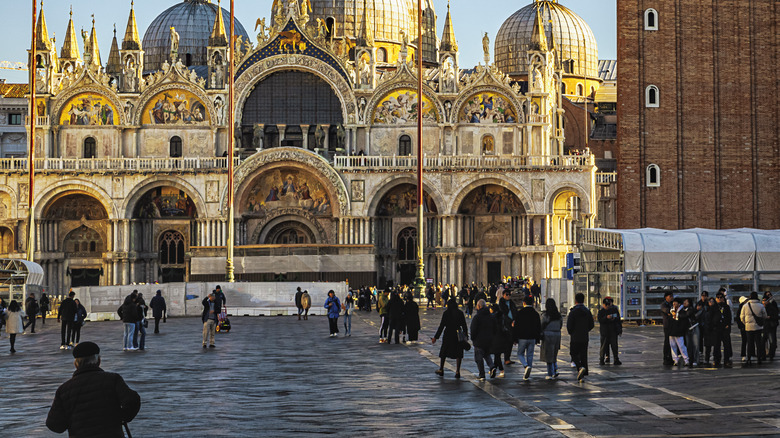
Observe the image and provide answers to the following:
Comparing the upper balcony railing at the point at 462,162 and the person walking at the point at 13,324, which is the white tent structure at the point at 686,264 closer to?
the person walking at the point at 13,324

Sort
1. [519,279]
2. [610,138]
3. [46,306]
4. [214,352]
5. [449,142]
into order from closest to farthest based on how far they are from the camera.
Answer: [214,352] < [46,306] < [519,279] < [449,142] < [610,138]

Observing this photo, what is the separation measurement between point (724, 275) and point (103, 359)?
21018 millimetres

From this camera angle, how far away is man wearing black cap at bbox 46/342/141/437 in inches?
422

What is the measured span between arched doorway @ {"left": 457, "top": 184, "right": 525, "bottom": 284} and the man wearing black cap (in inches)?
2147

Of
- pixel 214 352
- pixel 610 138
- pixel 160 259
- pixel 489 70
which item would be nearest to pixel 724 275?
pixel 214 352

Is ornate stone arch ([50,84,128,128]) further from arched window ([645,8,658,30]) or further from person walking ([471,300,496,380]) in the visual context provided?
person walking ([471,300,496,380])

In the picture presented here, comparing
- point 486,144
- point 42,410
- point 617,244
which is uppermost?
point 486,144

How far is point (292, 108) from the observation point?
67.3 m

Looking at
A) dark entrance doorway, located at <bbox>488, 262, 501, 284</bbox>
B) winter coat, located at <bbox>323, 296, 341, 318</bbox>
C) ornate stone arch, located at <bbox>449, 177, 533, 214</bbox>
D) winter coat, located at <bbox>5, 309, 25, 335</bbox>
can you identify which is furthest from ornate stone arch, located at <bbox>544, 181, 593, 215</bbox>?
winter coat, located at <bbox>5, 309, 25, 335</bbox>

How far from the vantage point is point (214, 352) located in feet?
94.6

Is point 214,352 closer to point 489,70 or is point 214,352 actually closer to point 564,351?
point 564,351

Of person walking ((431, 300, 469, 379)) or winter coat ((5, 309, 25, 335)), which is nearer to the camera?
person walking ((431, 300, 469, 379))

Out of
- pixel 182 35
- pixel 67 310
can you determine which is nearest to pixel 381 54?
pixel 182 35

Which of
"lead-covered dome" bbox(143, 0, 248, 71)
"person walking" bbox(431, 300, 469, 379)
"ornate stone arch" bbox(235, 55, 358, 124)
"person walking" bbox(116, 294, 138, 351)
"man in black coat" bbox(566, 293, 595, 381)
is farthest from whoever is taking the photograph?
"lead-covered dome" bbox(143, 0, 248, 71)
